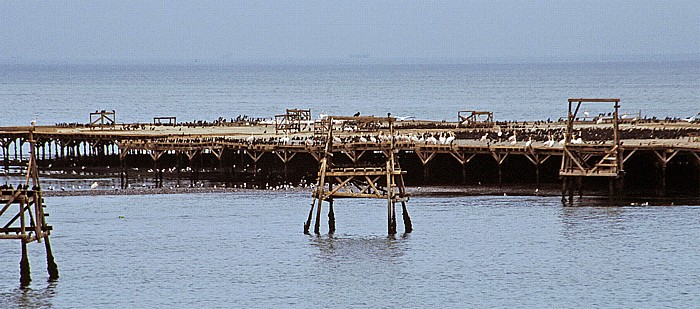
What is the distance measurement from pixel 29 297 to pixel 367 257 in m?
13.8

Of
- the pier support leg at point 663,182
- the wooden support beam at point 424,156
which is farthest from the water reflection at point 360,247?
the wooden support beam at point 424,156

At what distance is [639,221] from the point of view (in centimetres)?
6362

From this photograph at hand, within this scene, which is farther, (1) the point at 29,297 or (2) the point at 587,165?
(2) the point at 587,165

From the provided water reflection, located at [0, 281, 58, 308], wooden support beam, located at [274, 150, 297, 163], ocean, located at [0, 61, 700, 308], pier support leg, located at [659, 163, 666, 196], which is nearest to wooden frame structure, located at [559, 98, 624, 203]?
ocean, located at [0, 61, 700, 308]

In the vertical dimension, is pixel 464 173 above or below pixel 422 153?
below

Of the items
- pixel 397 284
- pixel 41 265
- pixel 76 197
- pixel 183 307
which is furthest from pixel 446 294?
pixel 76 197

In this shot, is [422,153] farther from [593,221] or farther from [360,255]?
[360,255]

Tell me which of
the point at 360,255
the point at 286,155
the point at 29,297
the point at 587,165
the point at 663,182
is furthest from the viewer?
the point at 286,155

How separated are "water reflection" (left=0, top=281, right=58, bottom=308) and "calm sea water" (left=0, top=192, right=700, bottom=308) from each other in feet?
0.22

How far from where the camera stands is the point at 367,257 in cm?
5444

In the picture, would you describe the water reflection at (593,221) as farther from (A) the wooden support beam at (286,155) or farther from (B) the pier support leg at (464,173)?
(A) the wooden support beam at (286,155)

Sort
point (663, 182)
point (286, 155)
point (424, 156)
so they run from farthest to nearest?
point (286, 155), point (424, 156), point (663, 182)

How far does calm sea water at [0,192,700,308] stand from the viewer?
157 ft

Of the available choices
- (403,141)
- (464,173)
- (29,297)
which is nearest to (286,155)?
(403,141)
